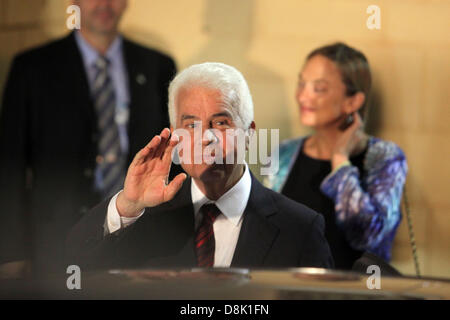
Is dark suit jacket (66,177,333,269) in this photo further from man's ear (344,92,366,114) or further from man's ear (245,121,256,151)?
man's ear (344,92,366,114)

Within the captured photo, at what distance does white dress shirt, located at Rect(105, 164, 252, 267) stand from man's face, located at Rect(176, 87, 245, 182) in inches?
0.9

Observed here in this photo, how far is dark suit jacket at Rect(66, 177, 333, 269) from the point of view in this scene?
767 millimetres

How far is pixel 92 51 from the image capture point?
0.97m

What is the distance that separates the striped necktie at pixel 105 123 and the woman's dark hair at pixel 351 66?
0.30 meters

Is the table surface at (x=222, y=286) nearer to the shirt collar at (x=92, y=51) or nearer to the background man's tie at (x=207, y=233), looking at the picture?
the background man's tie at (x=207, y=233)

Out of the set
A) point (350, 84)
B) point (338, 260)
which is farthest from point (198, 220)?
point (350, 84)

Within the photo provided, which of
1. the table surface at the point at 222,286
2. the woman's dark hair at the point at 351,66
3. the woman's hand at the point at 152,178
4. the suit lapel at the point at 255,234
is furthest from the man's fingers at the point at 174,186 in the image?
the woman's dark hair at the point at 351,66

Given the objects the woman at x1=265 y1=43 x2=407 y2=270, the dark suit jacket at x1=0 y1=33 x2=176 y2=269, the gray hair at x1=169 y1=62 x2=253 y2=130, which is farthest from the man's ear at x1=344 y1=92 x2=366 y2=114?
the dark suit jacket at x1=0 y1=33 x2=176 y2=269

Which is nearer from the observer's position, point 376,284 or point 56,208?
point 376,284

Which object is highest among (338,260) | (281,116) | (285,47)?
(285,47)

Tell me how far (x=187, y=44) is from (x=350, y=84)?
0.26m

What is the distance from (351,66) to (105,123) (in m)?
0.38

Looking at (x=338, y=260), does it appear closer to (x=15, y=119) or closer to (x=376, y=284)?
→ (x=376, y=284)

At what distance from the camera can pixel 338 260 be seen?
32.2 inches
